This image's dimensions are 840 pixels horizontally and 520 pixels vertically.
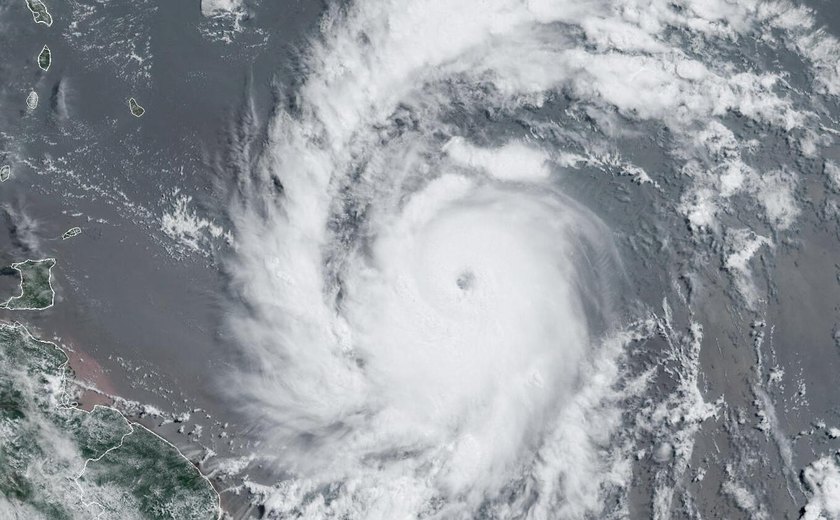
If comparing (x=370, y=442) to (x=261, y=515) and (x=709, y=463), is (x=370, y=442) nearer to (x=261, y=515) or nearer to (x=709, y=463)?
(x=261, y=515)

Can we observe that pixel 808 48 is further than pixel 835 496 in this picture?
Yes

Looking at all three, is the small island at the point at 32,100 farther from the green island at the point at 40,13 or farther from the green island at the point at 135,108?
the green island at the point at 135,108

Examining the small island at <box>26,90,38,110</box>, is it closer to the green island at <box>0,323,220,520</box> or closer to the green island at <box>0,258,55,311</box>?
the green island at <box>0,258,55,311</box>

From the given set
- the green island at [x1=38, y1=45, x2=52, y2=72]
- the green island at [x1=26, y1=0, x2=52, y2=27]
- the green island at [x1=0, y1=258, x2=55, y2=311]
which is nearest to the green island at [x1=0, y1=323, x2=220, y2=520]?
the green island at [x1=0, y1=258, x2=55, y2=311]

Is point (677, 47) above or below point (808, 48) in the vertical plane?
below

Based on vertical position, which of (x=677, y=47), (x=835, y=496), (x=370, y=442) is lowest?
(x=370, y=442)

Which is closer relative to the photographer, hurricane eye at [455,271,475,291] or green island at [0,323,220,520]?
hurricane eye at [455,271,475,291]

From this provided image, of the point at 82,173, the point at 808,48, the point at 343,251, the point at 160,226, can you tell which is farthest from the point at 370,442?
the point at 808,48
